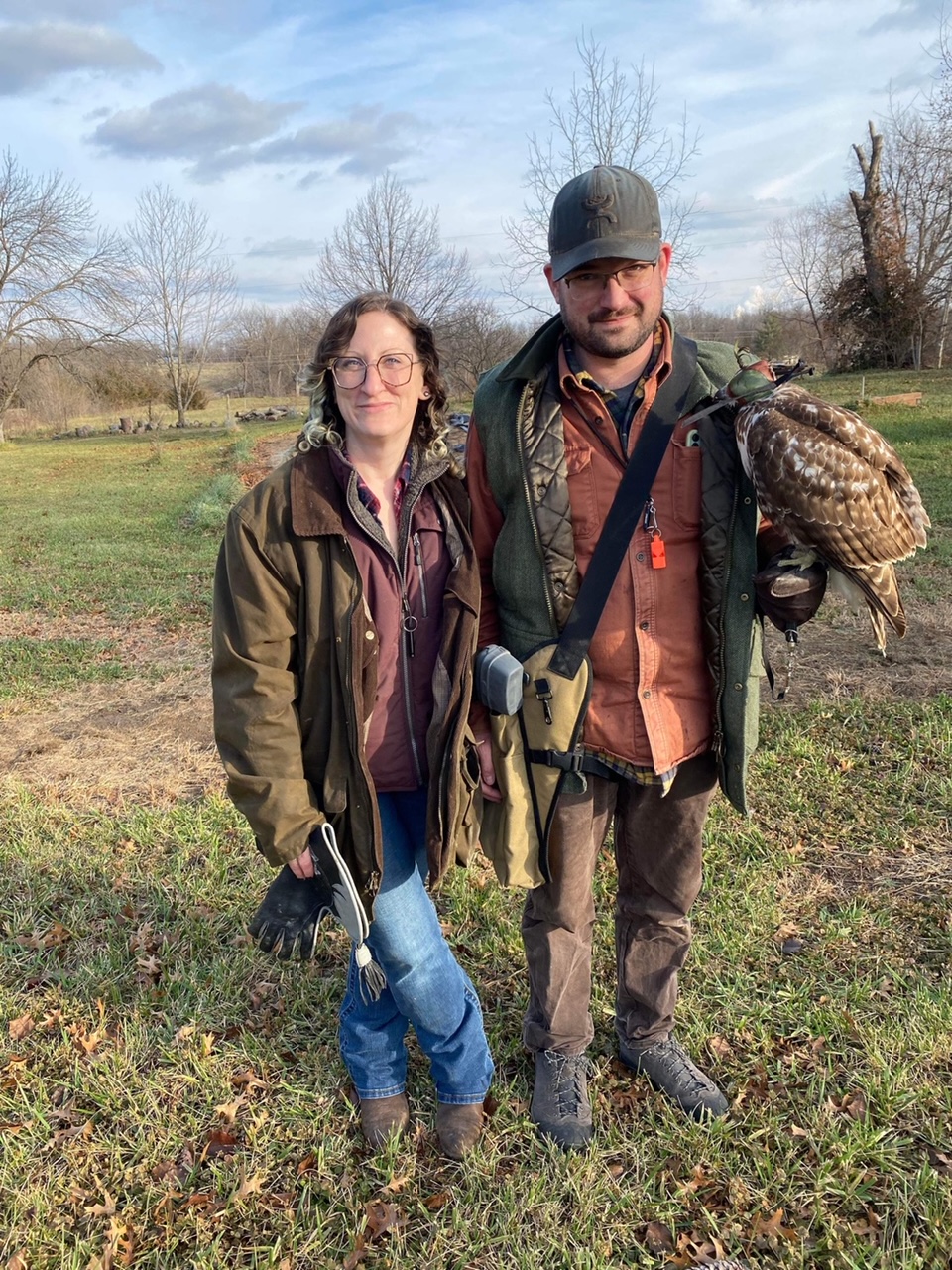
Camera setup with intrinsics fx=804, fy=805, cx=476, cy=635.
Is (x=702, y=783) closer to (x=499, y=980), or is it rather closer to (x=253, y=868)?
(x=499, y=980)

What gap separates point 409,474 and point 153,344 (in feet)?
159

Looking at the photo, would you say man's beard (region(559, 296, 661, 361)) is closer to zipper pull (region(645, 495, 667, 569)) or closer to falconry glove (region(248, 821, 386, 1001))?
zipper pull (region(645, 495, 667, 569))

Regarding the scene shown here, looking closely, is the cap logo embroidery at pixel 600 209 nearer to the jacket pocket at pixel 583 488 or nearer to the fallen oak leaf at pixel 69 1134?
the jacket pocket at pixel 583 488

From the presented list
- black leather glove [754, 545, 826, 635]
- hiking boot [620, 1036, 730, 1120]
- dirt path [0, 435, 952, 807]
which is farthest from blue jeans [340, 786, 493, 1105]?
dirt path [0, 435, 952, 807]

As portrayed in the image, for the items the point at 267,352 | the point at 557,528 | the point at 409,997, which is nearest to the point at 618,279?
the point at 557,528

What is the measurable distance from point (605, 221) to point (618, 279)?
0.48 ft

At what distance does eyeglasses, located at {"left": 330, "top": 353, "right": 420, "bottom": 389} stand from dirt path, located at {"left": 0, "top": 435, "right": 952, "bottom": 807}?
2.29m

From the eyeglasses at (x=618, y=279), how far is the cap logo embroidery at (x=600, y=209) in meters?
0.12

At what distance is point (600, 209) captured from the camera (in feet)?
6.96

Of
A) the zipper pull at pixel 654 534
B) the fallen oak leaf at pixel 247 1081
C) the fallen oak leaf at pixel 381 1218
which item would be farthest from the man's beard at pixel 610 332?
the fallen oak leaf at pixel 247 1081

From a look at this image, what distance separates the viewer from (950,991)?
3008mm

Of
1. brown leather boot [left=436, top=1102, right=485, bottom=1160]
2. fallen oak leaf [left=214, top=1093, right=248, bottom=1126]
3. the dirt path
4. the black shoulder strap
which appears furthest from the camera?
the dirt path

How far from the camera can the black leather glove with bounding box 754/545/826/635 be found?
2.24 m

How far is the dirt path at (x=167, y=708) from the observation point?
199 inches
